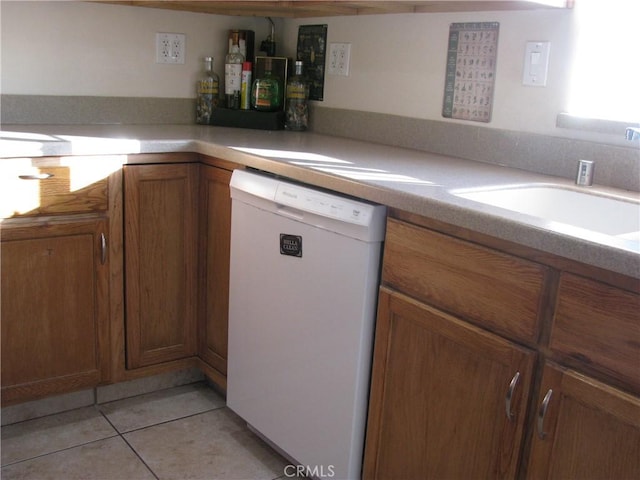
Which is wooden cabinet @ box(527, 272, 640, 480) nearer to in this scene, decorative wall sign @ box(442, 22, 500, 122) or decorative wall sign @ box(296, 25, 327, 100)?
decorative wall sign @ box(442, 22, 500, 122)

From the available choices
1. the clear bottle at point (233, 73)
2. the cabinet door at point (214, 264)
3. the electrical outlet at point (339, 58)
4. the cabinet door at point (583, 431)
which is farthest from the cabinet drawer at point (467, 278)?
the clear bottle at point (233, 73)

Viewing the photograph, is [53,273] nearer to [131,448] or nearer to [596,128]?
[131,448]

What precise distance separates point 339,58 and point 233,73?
424mm

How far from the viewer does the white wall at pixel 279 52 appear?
193cm

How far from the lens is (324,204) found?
1634mm

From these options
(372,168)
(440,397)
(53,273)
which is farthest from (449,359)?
(53,273)

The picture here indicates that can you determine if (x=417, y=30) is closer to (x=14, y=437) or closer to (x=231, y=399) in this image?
(x=231, y=399)

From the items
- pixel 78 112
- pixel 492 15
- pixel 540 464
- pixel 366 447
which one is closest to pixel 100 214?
pixel 78 112

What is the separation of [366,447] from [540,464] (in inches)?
19.4

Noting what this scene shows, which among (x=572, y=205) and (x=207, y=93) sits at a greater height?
(x=207, y=93)

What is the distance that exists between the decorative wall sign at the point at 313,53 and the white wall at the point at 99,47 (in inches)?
9.3

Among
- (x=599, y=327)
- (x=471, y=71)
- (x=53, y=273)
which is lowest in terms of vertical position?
(x=53, y=273)

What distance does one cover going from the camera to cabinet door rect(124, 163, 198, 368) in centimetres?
213

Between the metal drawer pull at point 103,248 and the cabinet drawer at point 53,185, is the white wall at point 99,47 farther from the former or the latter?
the metal drawer pull at point 103,248
